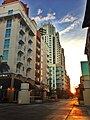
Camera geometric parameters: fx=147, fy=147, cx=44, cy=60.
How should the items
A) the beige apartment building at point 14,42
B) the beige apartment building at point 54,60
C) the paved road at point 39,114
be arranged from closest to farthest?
the paved road at point 39,114 < the beige apartment building at point 14,42 < the beige apartment building at point 54,60

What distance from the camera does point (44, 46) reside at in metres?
78.4

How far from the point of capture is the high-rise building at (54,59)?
113375mm

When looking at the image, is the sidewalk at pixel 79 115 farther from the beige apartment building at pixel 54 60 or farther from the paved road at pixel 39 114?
the beige apartment building at pixel 54 60

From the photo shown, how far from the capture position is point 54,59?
144750 mm

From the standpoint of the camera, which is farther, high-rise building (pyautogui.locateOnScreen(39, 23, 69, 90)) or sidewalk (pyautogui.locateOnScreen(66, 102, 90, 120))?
high-rise building (pyautogui.locateOnScreen(39, 23, 69, 90))

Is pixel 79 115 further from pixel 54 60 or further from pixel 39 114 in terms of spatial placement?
pixel 54 60

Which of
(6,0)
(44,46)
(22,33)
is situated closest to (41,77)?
(44,46)

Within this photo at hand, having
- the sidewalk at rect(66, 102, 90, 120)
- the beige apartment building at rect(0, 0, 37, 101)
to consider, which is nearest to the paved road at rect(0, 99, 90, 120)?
the sidewalk at rect(66, 102, 90, 120)

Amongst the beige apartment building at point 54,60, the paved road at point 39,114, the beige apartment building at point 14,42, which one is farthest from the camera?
the beige apartment building at point 54,60

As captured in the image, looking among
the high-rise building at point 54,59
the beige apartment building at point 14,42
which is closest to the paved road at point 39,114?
the beige apartment building at point 14,42

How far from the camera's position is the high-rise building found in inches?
4464

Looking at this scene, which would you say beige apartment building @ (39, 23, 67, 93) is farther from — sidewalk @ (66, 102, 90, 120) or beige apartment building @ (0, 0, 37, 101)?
sidewalk @ (66, 102, 90, 120)

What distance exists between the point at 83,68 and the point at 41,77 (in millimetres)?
32322

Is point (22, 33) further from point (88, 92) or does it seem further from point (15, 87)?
point (88, 92)
